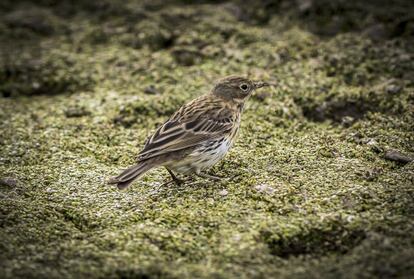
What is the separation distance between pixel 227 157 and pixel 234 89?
91cm

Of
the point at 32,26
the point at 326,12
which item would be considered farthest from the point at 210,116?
the point at 32,26

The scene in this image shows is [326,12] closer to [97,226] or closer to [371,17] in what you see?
[371,17]

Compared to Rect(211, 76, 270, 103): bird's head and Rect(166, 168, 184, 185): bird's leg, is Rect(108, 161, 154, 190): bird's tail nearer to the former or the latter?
Rect(166, 168, 184, 185): bird's leg

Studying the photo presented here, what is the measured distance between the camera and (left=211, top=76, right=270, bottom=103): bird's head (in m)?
6.91

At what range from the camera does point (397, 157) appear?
5.93m

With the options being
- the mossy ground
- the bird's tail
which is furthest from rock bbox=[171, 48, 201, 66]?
the bird's tail

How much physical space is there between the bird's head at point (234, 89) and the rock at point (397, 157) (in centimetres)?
190

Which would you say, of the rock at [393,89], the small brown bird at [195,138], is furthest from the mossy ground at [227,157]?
the small brown bird at [195,138]

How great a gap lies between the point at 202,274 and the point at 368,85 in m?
4.47

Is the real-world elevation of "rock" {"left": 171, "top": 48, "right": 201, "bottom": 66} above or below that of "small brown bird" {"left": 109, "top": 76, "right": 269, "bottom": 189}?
above

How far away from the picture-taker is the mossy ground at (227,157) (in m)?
4.58

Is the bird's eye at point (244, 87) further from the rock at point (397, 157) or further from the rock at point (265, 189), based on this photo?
the rock at point (397, 157)

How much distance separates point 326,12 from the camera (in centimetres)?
918

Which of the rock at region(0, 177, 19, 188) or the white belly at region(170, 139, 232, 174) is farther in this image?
the white belly at region(170, 139, 232, 174)
